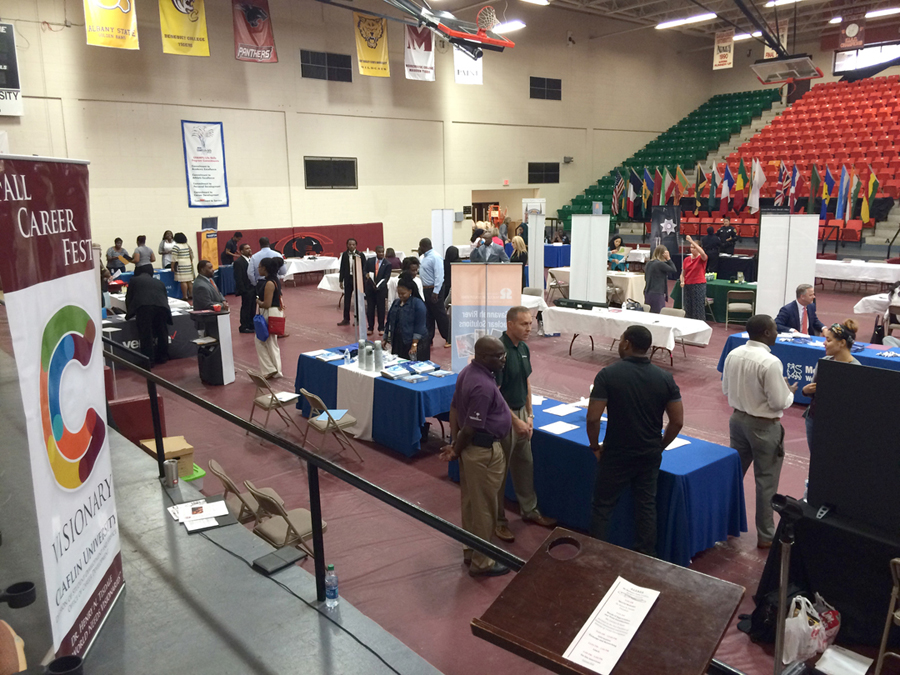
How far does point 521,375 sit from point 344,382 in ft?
9.35

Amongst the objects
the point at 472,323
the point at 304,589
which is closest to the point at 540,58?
the point at 472,323

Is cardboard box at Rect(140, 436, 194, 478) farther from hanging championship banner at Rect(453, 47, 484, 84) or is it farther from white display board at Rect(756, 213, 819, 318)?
hanging championship banner at Rect(453, 47, 484, 84)

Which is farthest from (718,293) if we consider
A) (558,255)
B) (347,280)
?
(558,255)

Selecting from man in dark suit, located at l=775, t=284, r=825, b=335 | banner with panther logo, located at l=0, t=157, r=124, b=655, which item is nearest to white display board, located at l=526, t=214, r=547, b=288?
man in dark suit, located at l=775, t=284, r=825, b=335

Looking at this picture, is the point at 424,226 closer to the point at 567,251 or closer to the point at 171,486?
the point at 567,251

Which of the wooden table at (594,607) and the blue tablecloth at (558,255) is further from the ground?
the wooden table at (594,607)

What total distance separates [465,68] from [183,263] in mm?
9235

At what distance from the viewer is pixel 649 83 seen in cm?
2717

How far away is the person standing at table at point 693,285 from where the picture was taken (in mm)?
11125

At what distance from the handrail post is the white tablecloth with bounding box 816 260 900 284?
14.4m

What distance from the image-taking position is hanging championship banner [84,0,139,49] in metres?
13.0

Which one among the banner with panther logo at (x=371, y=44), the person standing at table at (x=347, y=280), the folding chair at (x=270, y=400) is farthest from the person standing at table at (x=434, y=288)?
the banner with panther logo at (x=371, y=44)

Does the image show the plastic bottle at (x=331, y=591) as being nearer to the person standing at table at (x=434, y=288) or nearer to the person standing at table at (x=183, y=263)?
the person standing at table at (x=434, y=288)

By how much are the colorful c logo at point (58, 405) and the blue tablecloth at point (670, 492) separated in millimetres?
3198
